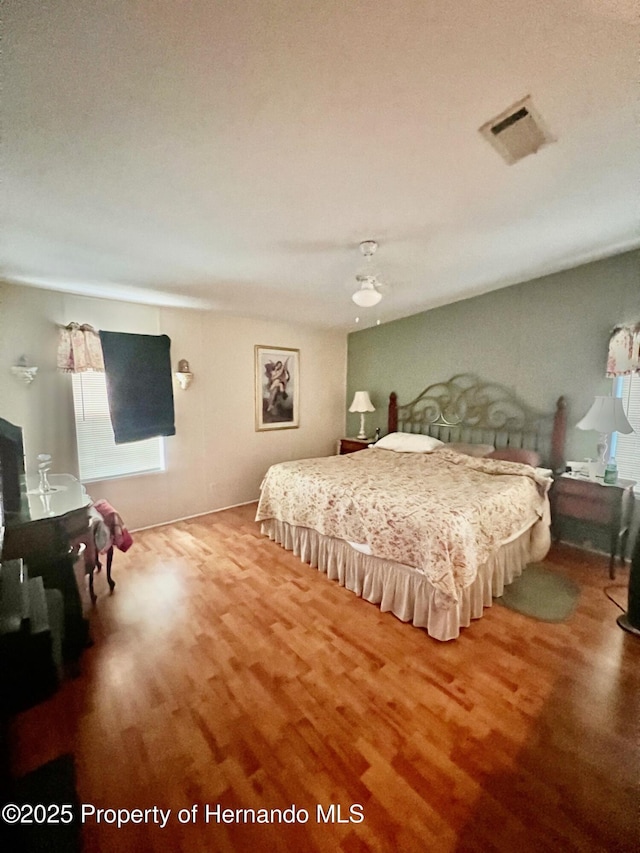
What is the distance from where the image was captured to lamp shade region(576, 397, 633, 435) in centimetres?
241

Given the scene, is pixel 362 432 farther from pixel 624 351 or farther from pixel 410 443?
pixel 624 351

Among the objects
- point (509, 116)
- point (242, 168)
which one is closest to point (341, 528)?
point (242, 168)

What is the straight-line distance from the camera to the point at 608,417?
246 centimetres

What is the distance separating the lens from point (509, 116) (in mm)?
1305

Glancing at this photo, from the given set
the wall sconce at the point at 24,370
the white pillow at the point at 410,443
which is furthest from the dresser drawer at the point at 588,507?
the wall sconce at the point at 24,370

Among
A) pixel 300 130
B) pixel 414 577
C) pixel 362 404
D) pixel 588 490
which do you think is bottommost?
pixel 414 577

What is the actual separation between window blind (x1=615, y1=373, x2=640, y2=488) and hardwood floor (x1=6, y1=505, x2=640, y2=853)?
1.07 metres

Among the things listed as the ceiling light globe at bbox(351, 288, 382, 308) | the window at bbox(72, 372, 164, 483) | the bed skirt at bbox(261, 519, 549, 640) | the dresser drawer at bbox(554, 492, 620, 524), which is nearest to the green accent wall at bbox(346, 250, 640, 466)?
the dresser drawer at bbox(554, 492, 620, 524)

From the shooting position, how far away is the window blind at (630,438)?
2.60 meters

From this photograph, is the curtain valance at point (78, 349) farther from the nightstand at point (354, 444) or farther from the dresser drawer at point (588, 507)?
the dresser drawer at point (588, 507)

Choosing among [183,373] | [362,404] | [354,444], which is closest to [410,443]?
[354,444]

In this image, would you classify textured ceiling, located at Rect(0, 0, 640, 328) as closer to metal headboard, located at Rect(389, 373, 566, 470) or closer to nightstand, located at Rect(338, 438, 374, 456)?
metal headboard, located at Rect(389, 373, 566, 470)

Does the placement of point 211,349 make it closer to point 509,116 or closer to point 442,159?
point 442,159

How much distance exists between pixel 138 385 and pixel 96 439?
64 centimetres
